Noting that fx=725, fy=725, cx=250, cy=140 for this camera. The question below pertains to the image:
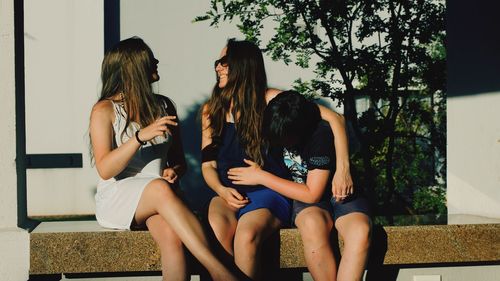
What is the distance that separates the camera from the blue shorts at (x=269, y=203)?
12.4ft

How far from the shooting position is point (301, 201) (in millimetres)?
3762

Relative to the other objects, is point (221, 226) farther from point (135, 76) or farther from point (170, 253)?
point (135, 76)

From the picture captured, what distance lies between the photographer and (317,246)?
3.61 meters

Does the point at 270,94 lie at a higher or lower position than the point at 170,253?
higher

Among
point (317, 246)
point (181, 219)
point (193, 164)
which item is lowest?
point (193, 164)

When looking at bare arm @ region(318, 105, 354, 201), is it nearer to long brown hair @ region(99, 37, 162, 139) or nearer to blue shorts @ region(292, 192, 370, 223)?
blue shorts @ region(292, 192, 370, 223)

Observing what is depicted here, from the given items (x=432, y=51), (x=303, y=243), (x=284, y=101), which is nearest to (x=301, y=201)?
(x=303, y=243)

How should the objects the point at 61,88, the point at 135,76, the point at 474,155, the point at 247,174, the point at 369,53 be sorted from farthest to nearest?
the point at 61,88, the point at 369,53, the point at 474,155, the point at 135,76, the point at 247,174

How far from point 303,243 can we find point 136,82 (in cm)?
124

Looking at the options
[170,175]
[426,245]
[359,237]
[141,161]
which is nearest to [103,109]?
[141,161]

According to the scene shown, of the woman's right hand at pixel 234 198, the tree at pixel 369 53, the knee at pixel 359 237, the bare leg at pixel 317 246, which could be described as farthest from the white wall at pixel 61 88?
the knee at pixel 359 237

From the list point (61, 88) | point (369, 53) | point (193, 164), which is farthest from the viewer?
point (61, 88)

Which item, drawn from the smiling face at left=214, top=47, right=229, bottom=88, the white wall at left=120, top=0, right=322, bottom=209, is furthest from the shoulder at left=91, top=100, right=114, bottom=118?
the white wall at left=120, top=0, right=322, bottom=209

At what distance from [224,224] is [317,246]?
1.60ft
